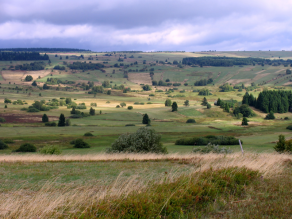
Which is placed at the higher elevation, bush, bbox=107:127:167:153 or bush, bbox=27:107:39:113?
bush, bbox=107:127:167:153

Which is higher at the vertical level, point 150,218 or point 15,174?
point 150,218

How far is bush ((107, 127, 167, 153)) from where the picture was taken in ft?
108

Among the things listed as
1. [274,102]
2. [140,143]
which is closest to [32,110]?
[140,143]

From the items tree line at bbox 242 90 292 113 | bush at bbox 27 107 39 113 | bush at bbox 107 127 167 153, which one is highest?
bush at bbox 107 127 167 153

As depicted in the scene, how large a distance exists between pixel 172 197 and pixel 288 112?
144 meters

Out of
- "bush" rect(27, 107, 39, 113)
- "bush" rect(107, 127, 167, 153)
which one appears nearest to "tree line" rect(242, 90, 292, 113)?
"bush" rect(27, 107, 39, 113)

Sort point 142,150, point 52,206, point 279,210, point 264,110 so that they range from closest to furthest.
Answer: point 52,206 → point 279,210 → point 142,150 → point 264,110

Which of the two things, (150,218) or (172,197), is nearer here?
(150,218)

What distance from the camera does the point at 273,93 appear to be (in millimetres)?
136625

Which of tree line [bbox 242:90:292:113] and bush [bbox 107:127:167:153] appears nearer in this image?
bush [bbox 107:127:167:153]

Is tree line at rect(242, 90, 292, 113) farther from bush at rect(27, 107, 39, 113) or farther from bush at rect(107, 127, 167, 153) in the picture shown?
bush at rect(107, 127, 167, 153)

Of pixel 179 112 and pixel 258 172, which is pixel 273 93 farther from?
pixel 258 172

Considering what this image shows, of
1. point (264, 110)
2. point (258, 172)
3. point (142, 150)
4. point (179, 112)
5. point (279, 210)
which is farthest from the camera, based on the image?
point (264, 110)

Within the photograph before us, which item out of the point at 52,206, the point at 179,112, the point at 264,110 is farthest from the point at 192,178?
the point at 264,110
